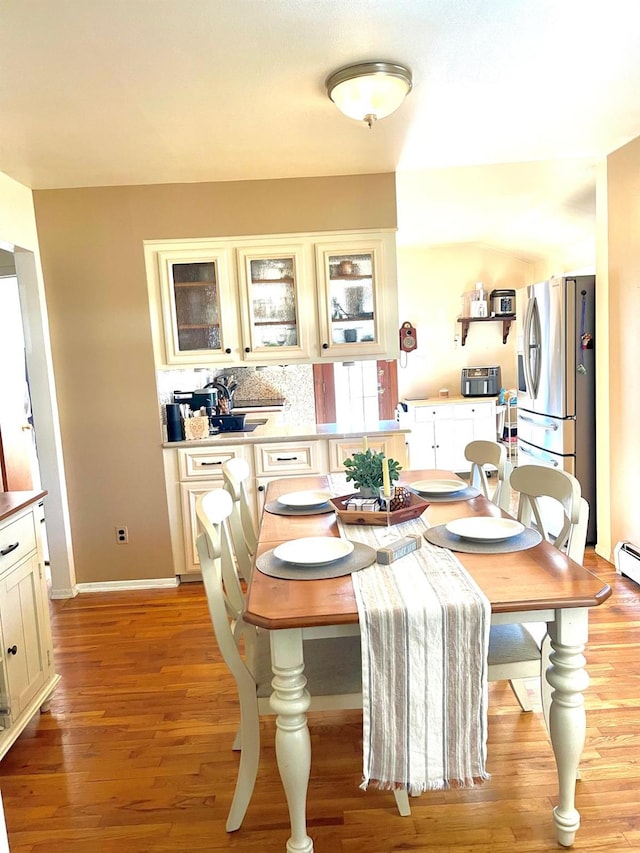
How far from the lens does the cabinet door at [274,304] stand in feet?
11.7

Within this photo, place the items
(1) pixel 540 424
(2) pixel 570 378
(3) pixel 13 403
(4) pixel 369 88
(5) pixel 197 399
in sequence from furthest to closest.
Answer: (3) pixel 13 403
(1) pixel 540 424
(5) pixel 197 399
(2) pixel 570 378
(4) pixel 369 88

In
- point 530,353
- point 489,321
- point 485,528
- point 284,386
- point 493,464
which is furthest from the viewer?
point 489,321

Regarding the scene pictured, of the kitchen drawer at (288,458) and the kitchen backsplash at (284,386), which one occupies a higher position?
the kitchen backsplash at (284,386)

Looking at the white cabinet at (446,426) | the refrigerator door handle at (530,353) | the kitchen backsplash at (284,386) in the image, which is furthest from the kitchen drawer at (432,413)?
the refrigerator door handle at (530,353)

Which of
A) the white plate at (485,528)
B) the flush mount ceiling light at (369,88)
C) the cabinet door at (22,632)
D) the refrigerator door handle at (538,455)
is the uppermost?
the flush mount ceiling light at (369,88)

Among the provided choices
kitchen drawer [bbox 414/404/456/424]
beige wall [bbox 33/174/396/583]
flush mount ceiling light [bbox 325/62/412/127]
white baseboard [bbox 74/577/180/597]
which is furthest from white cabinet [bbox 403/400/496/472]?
flush mount ceiling light [bbox 325/62/412/127]

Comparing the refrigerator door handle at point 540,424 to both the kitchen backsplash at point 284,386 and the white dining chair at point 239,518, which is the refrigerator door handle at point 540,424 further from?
the white dining chair at point 239,518

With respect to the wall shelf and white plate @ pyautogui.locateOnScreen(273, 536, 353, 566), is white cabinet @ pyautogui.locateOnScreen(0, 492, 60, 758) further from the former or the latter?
the wall shelf

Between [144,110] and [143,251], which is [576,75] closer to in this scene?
[144,110]

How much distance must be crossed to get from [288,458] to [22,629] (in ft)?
5.78

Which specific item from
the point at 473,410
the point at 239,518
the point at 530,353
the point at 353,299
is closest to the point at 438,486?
the point at 239,518

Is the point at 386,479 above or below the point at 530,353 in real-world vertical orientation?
below

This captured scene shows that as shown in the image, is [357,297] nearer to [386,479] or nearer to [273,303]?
[273,303]

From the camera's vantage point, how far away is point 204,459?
3.63m
